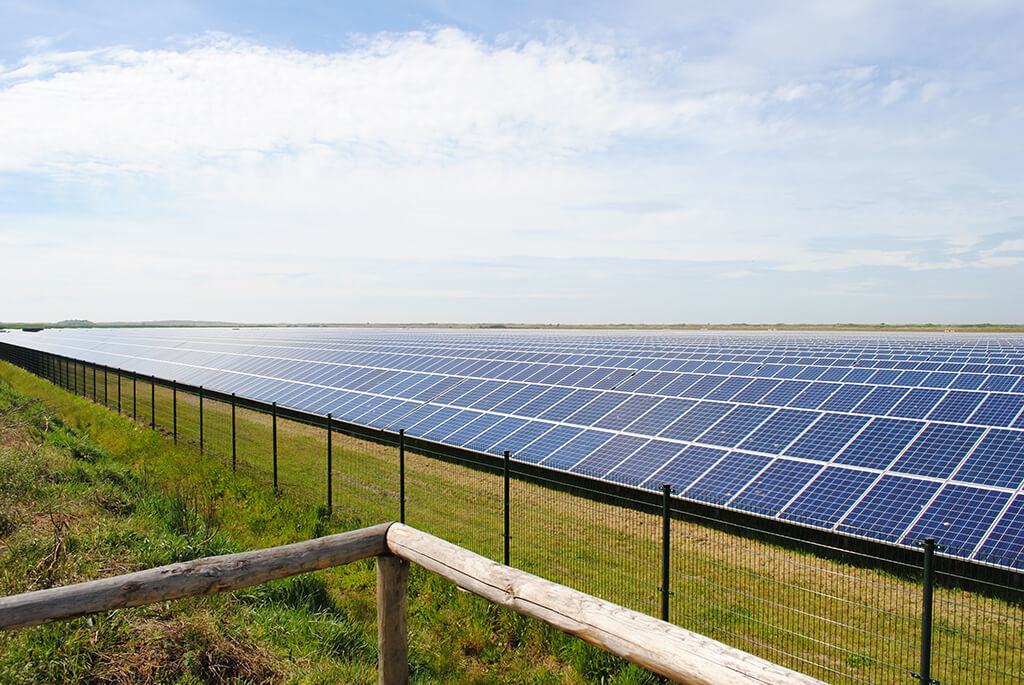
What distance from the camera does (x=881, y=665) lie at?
8.12m

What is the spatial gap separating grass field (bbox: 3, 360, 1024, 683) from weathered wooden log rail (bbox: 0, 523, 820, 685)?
12.1 feet

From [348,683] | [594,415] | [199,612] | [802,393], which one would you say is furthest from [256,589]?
[802,393]

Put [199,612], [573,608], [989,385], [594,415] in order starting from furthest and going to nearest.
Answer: [594,415] < [989,385] < [199,612] < [573,608]

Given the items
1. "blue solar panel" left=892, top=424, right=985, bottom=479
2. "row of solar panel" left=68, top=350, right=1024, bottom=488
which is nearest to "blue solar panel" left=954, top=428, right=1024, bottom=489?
"row of solar panel" left=68, top=350, right=1024, bottom=488

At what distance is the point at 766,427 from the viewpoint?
16.1 meters

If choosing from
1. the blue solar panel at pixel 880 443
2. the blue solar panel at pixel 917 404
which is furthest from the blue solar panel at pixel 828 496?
the blue solar panel at pixel 917 404

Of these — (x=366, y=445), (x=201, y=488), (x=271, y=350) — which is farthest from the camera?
(x=271, y=350)

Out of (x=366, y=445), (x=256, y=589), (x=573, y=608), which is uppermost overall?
(x=573, y=608)

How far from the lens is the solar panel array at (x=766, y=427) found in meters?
11.7

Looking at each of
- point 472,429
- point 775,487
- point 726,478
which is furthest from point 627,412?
point 775,487

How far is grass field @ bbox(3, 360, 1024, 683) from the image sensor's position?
8.38 meters

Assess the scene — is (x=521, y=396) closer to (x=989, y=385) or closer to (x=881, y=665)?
(x=989, y=385)

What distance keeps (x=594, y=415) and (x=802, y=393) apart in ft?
19.3

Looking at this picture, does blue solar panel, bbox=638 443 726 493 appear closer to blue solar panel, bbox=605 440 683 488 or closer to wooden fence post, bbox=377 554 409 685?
blue solar panel, bbox=605 440 683 488
